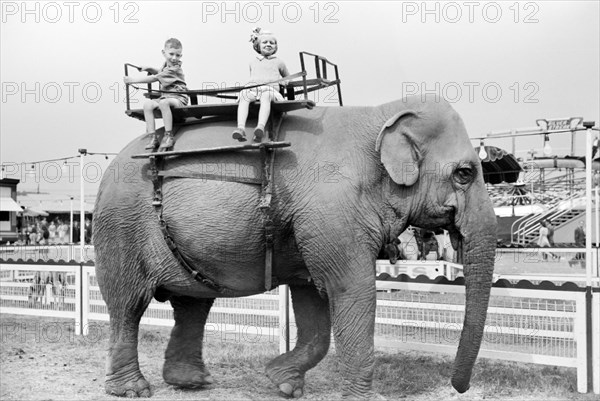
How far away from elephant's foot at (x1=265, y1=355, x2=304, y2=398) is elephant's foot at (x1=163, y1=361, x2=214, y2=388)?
764 millimetres

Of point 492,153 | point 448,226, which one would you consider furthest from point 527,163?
point 448,226

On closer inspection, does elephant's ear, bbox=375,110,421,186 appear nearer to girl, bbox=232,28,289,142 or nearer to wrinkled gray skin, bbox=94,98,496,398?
wrinkled gray skin, bbox=94,98,496,398

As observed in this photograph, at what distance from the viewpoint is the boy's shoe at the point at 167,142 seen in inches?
259

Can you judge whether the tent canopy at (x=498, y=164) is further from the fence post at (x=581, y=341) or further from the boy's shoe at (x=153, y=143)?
the boy's shoe at (x=153, y=143)

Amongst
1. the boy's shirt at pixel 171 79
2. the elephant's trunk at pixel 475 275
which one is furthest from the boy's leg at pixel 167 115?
the elephant's trunk at pixel 475 275

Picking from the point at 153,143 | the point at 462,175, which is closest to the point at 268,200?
the point at 153,143

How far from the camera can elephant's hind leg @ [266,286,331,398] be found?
7000 mm

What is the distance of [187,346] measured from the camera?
24.5 feet

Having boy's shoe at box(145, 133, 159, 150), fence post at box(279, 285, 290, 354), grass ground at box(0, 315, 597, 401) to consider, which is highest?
boy's shoe at box(145, 133, 159, 150)

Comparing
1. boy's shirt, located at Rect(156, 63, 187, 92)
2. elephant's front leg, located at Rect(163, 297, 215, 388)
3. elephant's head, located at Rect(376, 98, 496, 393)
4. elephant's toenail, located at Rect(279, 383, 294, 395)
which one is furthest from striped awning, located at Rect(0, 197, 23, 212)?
elephant's head, located at Rect(376, 98, 496, 393)

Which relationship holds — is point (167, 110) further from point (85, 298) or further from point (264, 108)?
point (85, 298)

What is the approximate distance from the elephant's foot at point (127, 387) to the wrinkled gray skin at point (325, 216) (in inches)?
0.5

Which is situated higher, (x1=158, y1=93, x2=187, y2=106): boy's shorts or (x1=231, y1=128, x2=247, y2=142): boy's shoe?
(x1=158, y1=93, x2=187, y2=106): boy's shorts

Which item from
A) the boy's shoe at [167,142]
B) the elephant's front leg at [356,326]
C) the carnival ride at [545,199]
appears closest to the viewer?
the elephant's front leg at [356,326]
